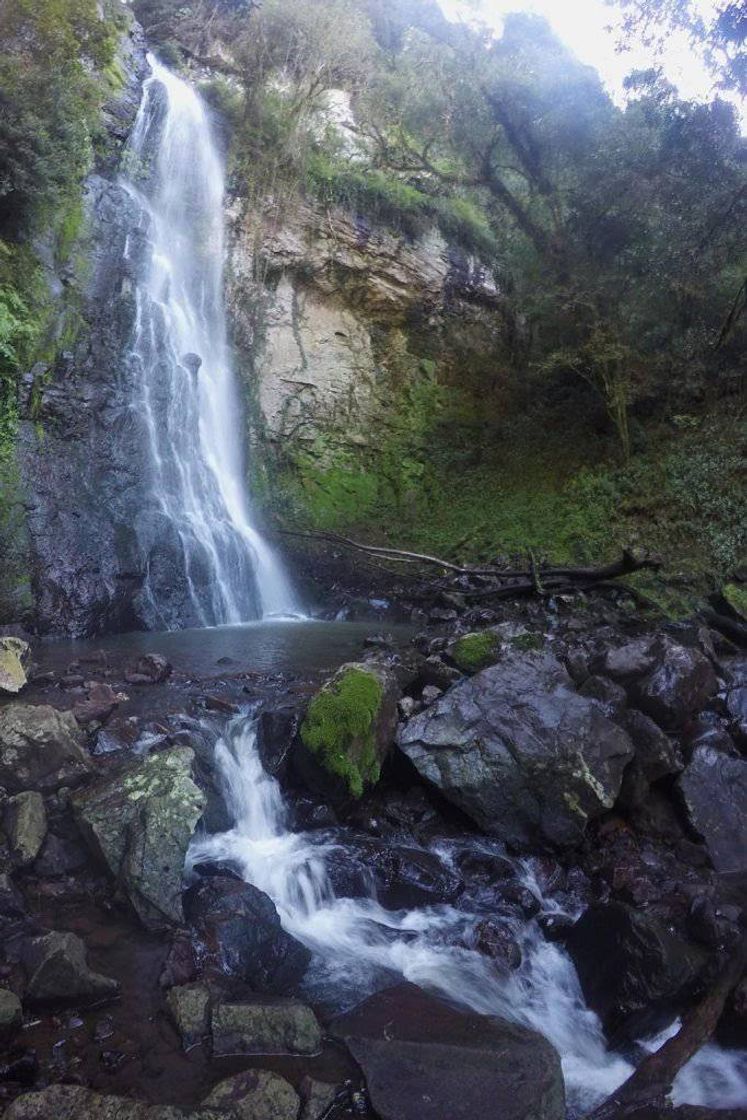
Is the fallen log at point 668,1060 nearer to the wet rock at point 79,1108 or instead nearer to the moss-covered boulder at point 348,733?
the wet rock at point 79,1108

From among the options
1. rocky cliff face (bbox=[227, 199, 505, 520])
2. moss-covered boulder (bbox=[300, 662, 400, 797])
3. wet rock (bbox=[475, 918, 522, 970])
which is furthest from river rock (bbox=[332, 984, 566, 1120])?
rocky cliff face (bbox=[227, 199, 505, 520])

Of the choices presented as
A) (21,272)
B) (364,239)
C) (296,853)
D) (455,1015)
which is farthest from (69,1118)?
(364,239)

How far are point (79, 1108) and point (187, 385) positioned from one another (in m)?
14.0

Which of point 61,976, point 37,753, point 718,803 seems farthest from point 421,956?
point 37,753

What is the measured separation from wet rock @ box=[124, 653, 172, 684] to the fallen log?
5730mm

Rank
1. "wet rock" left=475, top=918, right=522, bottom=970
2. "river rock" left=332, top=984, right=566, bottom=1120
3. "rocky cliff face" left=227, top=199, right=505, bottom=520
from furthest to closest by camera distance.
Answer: "rocky cliff face" left=227, top=199, right=505, bottom=520
"wet rock" left=475, top=918, right=522, bottom=970
"river rock" left=332, top=984, right=566, bottom=1120

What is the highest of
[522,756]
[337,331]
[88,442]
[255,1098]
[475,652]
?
[337,331]

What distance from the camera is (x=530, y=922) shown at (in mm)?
4652

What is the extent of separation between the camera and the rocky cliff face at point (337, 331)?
55.8 feet

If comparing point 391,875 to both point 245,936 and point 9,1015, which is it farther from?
point 9,1015

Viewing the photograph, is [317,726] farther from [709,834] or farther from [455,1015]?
[709,834]

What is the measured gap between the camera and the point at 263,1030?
10.8 feet

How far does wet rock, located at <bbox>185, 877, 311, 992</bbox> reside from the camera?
3852mm

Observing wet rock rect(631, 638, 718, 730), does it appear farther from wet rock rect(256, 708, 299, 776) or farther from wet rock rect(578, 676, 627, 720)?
wet rock rect(256, 708, 299, 776)
